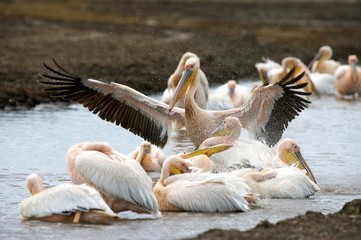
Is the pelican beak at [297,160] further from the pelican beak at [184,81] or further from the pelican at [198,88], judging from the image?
the pelican at [198,88]

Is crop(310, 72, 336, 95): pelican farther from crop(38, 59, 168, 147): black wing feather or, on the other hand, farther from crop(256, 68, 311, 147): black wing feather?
crop(38, 59, 168, 147): black wing feather

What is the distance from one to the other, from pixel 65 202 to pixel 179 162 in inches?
45.5

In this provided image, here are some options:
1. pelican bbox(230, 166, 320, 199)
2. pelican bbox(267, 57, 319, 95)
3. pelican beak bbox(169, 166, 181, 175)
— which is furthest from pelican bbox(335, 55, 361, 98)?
pelican beak bbox(169, 166, 181, 175)

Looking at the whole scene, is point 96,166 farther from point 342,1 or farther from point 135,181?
point 342,1

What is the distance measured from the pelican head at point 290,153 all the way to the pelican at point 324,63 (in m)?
8.25

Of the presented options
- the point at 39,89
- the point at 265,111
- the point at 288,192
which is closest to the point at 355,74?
the point at 39,89

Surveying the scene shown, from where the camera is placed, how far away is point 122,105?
830cm

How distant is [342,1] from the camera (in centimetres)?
3709

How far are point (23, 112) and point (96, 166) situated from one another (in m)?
5.24

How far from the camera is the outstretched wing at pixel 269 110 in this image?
817cm

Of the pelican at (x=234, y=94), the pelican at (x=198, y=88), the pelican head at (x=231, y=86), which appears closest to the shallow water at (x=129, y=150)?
the pelican at (x=198, y=88)

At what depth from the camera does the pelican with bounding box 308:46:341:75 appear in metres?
15.9

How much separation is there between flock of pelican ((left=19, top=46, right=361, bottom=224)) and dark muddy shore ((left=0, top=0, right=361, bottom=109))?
3.82 metres

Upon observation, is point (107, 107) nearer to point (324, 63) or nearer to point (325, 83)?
point (325, 83)
